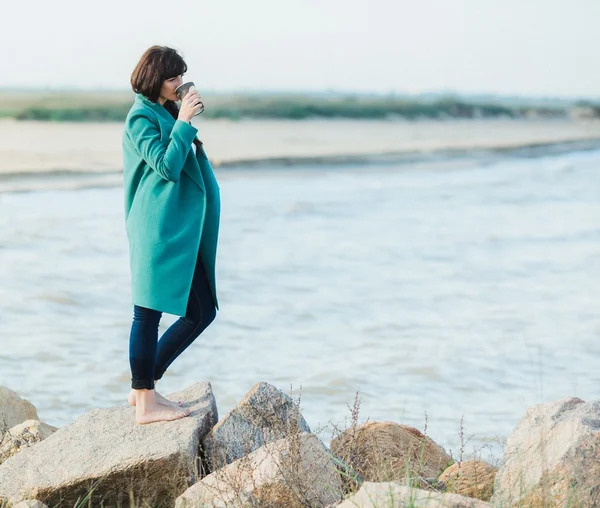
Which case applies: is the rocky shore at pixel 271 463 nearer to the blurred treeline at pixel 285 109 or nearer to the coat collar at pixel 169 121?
the coat collar at pixel 169 121

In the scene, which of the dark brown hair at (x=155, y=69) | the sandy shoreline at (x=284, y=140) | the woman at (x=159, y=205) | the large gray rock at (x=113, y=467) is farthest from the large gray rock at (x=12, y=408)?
the sandy shoreline at (x=284, y=140)

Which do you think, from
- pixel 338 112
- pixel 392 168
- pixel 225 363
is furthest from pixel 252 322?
pixel 338 112

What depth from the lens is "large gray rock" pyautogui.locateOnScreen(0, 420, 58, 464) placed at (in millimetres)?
4902

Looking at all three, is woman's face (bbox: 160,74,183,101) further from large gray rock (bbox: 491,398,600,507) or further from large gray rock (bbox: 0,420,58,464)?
large gray rock (bbox: 491,398,600,507)

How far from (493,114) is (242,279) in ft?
185

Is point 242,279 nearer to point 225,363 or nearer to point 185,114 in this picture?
point 225,363

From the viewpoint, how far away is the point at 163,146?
13.9ft

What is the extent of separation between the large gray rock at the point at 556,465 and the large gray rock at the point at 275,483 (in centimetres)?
66

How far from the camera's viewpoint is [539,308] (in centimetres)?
956

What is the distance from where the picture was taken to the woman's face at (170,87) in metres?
4.33

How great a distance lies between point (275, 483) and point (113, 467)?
85 cm

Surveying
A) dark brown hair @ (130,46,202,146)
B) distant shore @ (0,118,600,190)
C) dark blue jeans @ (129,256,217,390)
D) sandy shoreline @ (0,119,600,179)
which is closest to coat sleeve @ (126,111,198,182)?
dark brown hair @ (130,46,202,146)

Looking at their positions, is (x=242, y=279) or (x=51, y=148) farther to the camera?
(x=51, y=148)

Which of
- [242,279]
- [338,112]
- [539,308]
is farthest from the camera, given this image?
[338,112]
